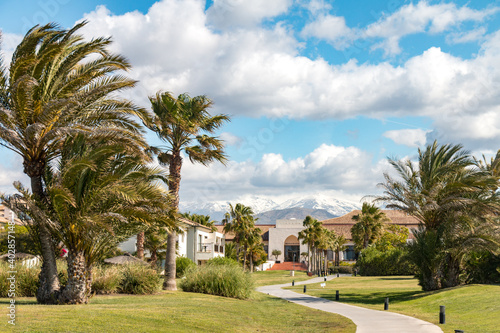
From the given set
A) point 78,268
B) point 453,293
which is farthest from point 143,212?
point 453,293

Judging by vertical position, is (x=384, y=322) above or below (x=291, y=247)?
above

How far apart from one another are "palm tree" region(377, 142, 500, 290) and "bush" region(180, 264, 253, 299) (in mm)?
9717

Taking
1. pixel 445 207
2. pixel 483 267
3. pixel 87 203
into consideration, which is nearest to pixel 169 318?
pixel 87 203

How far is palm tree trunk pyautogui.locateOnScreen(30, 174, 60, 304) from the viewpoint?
1609cm

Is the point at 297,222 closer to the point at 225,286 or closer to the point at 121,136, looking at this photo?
the point at 225,286

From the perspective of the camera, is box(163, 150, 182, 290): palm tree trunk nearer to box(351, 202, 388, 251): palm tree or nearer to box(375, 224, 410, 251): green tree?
box(375, 224, 410, 251): green tree

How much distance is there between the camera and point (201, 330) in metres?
13.5

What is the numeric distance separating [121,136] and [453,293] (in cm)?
1739

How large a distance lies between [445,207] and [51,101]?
20.2 metres

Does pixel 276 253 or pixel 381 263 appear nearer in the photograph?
pixel 381 263

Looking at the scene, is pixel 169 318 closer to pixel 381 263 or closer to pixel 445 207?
pixel 445 207

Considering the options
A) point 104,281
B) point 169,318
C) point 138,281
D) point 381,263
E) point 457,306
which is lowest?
point 381,263

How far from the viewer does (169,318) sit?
46.5 feet

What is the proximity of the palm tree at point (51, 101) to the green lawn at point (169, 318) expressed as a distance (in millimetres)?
3144
